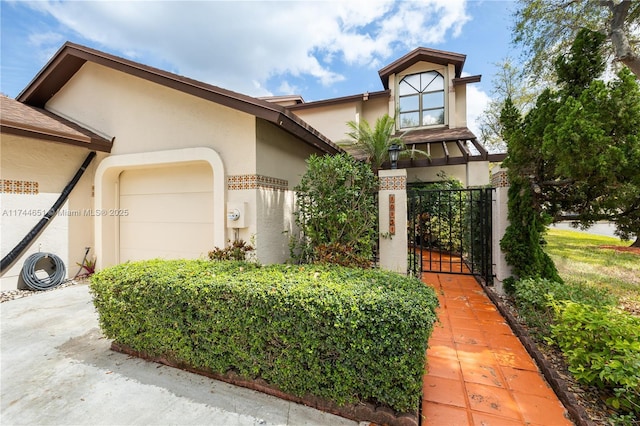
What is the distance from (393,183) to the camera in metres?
6.16

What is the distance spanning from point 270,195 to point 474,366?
502 cm

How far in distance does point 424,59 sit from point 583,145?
40.0ft

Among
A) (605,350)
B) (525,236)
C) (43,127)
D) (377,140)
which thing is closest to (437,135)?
(377,140)

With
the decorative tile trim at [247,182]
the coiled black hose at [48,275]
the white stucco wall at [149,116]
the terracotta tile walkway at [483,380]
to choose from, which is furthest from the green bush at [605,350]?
the coiled black hose at [48,275]

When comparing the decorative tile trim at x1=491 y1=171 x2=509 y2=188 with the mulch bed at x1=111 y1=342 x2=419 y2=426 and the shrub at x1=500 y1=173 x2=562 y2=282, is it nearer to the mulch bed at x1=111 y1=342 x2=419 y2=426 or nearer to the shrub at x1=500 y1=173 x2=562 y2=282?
the shrub at x1=500 y1=173 x2=562 y2=282

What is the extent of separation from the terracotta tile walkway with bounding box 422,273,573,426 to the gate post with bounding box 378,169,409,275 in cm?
145

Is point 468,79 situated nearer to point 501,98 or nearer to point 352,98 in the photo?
point 352,98

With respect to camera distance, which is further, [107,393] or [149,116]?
[149,116]

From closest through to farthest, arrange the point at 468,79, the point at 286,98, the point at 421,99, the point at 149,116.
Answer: the point at 149,116 → the point at 468,79 → the point at 421,99 → the point at 286,98

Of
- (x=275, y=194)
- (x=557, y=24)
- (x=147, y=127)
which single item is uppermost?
(x=557, y=24)

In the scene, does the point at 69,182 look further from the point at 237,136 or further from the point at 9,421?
the point at 9,421

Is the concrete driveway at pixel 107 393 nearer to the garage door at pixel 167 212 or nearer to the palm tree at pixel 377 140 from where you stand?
the garage door at pixel 167 212

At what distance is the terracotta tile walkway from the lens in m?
2.83

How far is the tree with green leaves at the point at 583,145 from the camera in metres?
3.95
